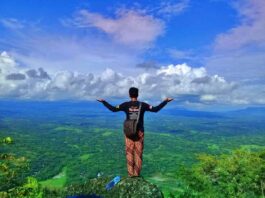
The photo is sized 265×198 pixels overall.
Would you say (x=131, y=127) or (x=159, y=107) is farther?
(x=159, y=107)

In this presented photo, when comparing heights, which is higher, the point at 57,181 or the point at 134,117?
the point at 134,117

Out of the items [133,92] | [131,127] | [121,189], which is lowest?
[121,189]

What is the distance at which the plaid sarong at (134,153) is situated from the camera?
1407cm

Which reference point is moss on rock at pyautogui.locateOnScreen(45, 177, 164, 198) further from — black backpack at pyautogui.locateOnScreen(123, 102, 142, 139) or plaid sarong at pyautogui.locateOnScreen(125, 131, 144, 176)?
black backpack at pyautogui.locateOnScreen(123, 102, 142, 139)

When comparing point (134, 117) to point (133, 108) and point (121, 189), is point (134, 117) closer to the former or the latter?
point (133, 108)

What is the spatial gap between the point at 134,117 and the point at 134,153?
1.45 metres

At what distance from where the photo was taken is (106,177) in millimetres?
13688

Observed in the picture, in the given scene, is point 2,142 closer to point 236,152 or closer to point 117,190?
point 117,190

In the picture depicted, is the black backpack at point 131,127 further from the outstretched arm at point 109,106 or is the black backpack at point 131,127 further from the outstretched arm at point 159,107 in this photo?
the outstretched arm at point 109,106

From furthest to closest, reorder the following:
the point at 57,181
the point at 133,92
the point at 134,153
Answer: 1. the point at 57,181
2. the point at 134,153
3. the point at 133,92

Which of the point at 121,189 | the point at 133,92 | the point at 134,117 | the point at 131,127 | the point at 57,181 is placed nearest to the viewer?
the point at 121,189

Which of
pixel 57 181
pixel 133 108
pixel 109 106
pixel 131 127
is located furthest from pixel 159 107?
pixel 57 181

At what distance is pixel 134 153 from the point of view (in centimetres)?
1423

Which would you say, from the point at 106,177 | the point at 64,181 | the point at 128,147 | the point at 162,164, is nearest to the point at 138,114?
the point at 128,147
